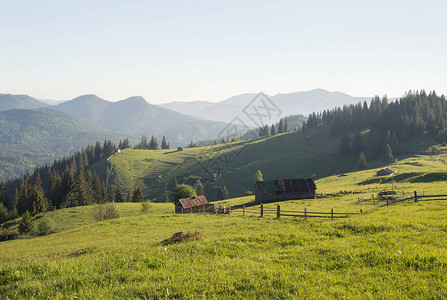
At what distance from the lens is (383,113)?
589 feet

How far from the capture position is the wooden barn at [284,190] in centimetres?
7706

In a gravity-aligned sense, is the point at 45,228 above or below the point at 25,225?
below

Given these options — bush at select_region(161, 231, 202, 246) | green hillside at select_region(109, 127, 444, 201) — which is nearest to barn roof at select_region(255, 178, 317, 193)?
green hillside at select_region(109, 127, 444, 201)

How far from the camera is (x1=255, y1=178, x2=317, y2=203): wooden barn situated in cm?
7706

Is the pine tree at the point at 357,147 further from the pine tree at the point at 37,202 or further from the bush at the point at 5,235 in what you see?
the bush at the point at 5,235

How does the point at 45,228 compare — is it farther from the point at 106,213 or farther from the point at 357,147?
the point at 357,147

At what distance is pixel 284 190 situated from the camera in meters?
77.8

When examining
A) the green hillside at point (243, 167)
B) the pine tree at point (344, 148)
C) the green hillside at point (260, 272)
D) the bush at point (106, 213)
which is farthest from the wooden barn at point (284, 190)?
the pine tree at point (344, 148)

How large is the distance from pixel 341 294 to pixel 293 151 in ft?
616

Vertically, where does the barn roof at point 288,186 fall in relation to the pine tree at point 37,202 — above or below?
above

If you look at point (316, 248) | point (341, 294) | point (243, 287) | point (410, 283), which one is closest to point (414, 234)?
point (316, 248)

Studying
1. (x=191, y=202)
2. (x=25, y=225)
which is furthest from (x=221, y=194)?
(x=25, y=225)

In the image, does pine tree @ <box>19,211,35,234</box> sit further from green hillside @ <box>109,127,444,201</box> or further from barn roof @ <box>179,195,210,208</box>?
green hillside @ <box>109,127,444,201</box>

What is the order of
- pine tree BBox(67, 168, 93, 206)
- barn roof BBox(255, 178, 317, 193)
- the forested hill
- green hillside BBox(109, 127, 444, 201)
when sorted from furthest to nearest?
the forested hill → green hillside BBox(109, 127, 444, 201) → pine tree BBox(67, 168, 93, 206) → barn roof BBox(255, 178, 317, 193)
